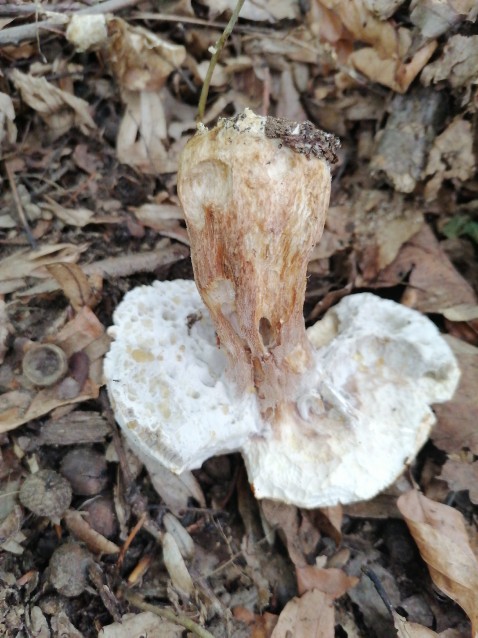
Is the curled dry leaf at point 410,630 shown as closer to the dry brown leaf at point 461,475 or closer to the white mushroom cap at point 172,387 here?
the dry brown leaf at point 461,475

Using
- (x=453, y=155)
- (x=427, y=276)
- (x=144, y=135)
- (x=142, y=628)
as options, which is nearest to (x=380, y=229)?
(x=427, y=276)

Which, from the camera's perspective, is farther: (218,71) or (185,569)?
(218,71)

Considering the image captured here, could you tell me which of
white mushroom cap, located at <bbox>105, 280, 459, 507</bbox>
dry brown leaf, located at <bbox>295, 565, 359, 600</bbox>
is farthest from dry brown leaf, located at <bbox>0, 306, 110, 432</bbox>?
dry brown leaf, located at <bbox>295, 565, 359, 600</bbox>

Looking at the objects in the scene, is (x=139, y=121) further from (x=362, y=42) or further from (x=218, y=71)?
(x=362, y=42)

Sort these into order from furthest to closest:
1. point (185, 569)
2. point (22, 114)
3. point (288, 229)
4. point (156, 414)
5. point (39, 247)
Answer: point (22, 114) → point (39, 247) → point (185, 569) → point (156, 414) → point (288, 229)

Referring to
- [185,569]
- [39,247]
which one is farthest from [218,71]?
[185,569]

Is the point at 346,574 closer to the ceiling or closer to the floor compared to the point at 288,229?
closer to the floor
